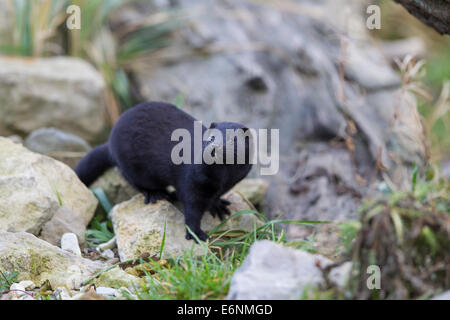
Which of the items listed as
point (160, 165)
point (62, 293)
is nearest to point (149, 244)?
point (160, 165)

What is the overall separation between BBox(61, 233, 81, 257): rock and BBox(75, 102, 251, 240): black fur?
0.60 meters

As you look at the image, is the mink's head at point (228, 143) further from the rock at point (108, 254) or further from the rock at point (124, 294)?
the rock at point (108, 254)

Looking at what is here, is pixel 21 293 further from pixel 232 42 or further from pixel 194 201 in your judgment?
pixel 232 42

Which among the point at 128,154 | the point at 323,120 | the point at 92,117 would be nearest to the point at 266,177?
the point at 323,120

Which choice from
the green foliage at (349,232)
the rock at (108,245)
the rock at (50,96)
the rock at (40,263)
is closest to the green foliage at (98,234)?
the rock at (108,245)

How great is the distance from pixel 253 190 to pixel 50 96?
2729mm

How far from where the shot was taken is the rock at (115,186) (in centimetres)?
444

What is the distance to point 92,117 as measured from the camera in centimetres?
625

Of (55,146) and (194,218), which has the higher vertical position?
(55,146)

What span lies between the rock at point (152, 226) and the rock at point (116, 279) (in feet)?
1.31

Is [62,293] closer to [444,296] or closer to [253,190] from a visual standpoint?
[444,296]

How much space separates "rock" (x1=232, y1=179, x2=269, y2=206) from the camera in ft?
14.7

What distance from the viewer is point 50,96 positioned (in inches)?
235
